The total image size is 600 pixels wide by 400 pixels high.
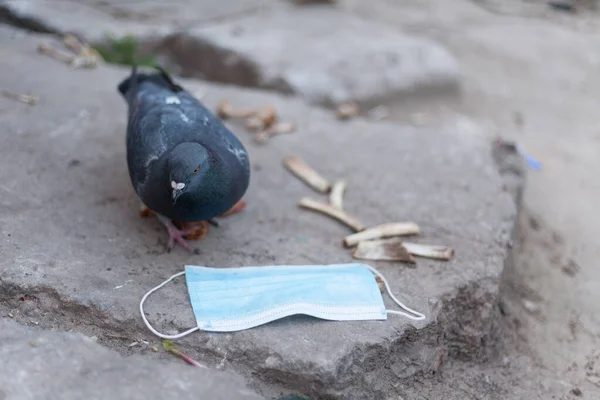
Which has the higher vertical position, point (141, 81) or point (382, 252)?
point (141, 81)

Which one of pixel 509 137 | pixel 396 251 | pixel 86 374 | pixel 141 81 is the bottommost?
pixel 509 137

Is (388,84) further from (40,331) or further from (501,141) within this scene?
(40,331)

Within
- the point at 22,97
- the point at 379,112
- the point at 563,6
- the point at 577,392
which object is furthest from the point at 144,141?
the point at 563,6

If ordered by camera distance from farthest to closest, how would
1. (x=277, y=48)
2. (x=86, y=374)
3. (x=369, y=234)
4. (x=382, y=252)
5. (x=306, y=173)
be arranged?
(x=277, y=48) → (x=306, y=173) → (x=369, y=234) → (x=382, y=252) → (x=86, y=374)

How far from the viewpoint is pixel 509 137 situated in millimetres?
6219

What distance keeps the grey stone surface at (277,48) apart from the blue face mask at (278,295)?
9.47 feet

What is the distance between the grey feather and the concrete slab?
0.31 metres

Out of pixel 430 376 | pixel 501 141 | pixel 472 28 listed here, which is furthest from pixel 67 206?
pixel 472 28

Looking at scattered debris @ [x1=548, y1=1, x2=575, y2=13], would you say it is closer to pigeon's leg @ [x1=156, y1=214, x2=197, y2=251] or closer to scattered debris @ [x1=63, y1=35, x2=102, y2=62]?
scattered debris @ [x1=63, y1=35, x2=102, y2=62]

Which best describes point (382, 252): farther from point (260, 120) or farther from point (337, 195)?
point (260, 120)

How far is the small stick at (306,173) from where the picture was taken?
432cm

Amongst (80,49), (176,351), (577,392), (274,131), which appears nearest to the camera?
(176,351)

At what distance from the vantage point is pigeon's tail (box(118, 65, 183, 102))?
4.20m

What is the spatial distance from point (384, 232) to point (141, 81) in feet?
6.05
